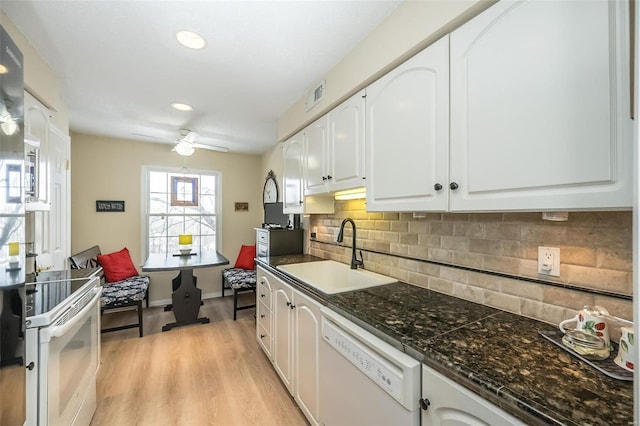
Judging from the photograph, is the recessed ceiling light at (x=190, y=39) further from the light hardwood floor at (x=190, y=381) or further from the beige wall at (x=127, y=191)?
the beige wall at (x=127, y=191)

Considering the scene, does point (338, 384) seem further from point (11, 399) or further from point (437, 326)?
point (11, 399)

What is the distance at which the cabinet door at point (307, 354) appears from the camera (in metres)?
1.50

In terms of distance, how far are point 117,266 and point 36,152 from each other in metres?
2.32

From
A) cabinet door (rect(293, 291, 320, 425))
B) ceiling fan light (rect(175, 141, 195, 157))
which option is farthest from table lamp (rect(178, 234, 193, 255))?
cabinet door (rect(293, 291, 320, 425))

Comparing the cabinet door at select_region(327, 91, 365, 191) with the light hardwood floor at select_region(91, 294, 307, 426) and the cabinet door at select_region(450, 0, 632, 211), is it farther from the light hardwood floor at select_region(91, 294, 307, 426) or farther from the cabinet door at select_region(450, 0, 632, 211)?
the light hardwood floor at select_region(91, 294, 307, 426)

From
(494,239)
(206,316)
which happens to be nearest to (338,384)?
(494,239)

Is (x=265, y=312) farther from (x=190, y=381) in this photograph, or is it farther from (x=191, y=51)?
(x=191, y=51)

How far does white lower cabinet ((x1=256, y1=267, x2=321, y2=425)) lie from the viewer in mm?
1524

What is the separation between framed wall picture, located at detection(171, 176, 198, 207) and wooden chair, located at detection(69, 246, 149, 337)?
48.0 inches

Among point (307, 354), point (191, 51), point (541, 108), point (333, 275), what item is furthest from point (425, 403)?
point (191, 51)

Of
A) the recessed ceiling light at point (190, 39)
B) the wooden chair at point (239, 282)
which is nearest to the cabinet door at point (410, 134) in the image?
the recessed ceiling light at point (190, 39)

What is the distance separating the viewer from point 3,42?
2.47 ft

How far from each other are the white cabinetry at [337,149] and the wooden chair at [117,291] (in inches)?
91.0

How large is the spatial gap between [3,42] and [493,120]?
158 centimetres
